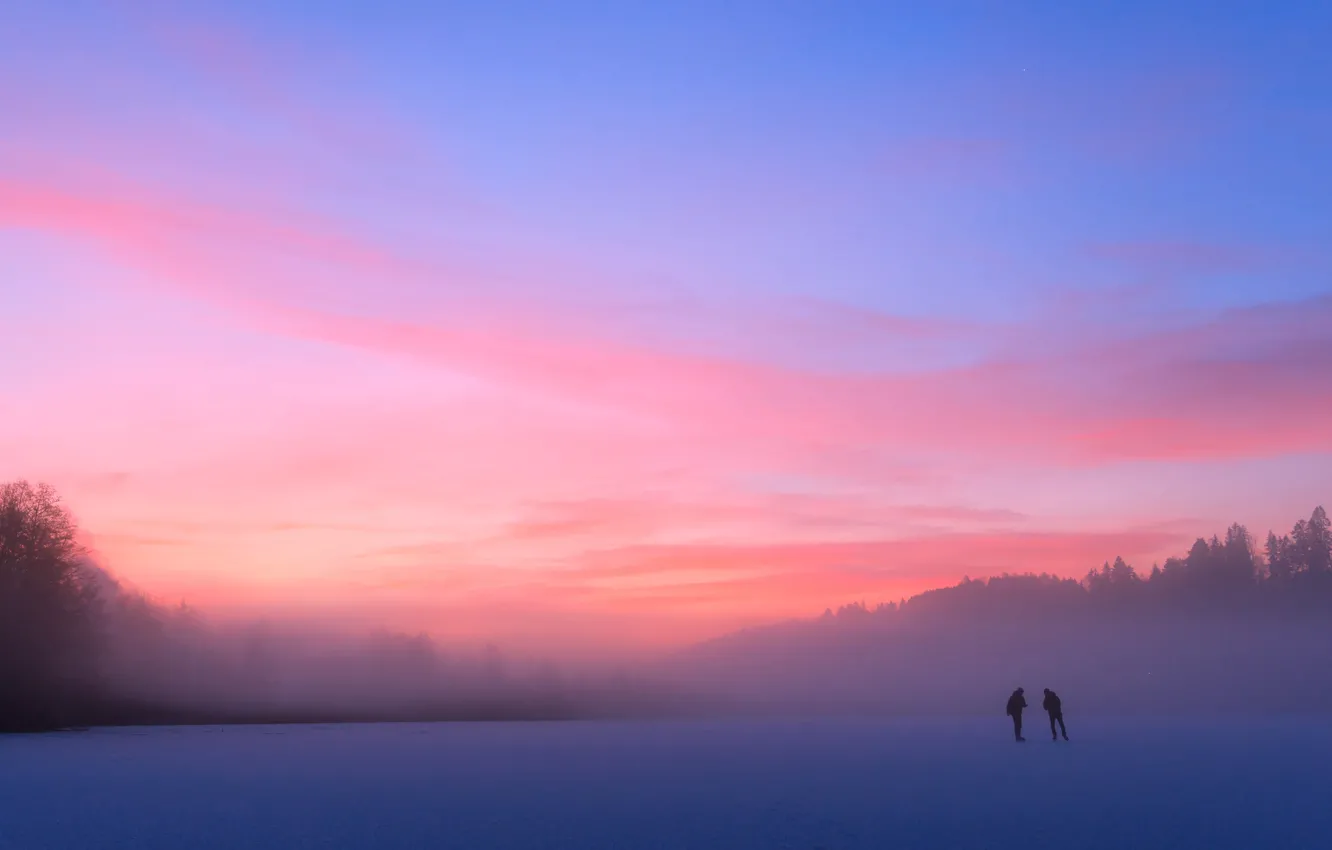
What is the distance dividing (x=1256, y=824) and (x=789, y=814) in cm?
959

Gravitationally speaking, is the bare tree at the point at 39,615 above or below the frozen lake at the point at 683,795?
above

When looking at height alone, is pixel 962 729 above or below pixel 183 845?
below

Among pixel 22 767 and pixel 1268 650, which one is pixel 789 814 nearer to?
pixel 22 767

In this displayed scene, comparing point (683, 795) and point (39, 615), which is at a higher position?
point (39, 615)

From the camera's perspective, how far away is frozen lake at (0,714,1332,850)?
1964 centimetres

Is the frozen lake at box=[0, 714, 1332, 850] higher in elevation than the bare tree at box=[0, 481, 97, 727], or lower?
lower

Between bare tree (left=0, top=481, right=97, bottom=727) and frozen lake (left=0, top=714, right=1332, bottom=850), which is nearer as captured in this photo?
frozen lake (left=0, top=714, right=1332, bottom=850)

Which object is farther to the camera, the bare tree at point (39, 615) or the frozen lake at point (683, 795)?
the bare tree at point (39, 615)

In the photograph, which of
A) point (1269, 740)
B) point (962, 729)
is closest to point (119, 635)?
point (962, 729)

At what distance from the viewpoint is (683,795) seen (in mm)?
26719

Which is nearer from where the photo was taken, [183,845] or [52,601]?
[183,845]

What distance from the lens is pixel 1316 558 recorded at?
14700 cm

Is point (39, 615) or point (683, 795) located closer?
point (683, 795)

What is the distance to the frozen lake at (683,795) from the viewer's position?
19.6 m
